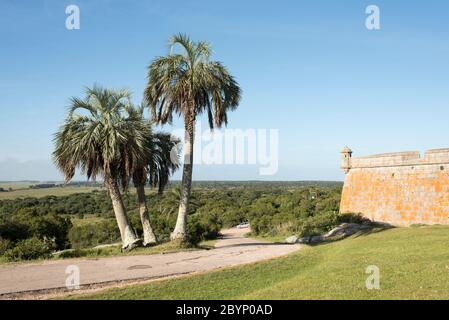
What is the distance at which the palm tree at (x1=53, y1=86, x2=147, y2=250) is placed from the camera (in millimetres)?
14414

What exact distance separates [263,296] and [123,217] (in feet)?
31.0

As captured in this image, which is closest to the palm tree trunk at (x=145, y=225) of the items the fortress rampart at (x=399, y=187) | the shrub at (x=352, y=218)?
the shrub at (x=352, y=218)

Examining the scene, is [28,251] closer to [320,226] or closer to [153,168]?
[153,168]

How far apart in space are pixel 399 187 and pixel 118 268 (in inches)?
579

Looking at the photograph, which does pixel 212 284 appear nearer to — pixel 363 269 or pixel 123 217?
pixel 363 269

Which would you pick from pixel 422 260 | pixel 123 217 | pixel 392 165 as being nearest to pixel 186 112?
pixel 123 217

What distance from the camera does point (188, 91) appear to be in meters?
15.4

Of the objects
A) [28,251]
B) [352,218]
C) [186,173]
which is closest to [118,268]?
[28,251]

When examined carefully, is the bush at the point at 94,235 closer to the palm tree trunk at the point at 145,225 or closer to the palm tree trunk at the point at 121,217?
the palm tree trunk at the point at 145,225

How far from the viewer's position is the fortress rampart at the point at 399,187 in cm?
1814

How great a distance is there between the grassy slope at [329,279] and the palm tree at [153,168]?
20.9 feet

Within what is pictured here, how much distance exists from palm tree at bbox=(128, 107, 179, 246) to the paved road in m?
2.97

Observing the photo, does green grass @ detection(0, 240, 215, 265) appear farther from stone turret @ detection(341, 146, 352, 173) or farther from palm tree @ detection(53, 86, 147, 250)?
stone turret @ detection(341, 146, 352, 173)

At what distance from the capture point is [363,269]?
30.7ft
